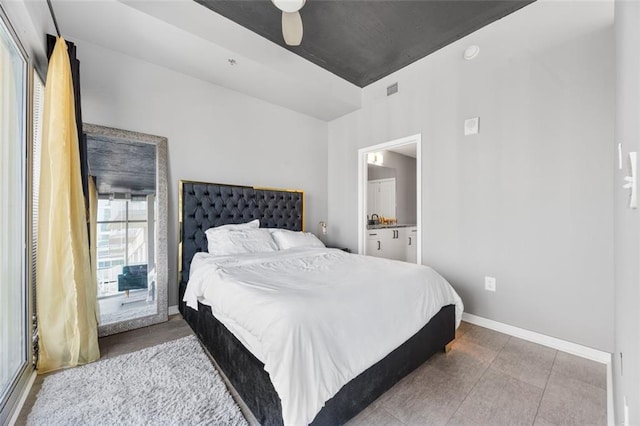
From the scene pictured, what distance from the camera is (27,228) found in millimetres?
1805

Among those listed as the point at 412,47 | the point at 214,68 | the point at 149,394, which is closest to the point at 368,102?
the point at 412,47

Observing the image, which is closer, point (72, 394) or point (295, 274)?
point (72, 394)

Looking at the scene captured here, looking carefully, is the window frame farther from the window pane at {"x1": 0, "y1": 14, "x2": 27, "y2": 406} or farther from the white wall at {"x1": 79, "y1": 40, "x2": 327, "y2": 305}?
the white wall at {"x1": 79, "y1": 40, "x2": 327, "y2": 305}

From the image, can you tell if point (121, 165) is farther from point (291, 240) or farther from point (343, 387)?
point (343, 387)

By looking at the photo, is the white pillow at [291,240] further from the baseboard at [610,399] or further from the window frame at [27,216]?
the baseboard at [610,399]

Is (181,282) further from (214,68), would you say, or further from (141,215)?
(214,68)

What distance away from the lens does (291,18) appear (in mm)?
2023

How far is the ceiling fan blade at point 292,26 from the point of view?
2012 mm

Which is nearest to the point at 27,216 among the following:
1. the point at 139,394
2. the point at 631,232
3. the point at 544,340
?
the point at 139,394

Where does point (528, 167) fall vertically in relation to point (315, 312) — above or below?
above

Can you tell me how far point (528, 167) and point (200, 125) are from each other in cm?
348

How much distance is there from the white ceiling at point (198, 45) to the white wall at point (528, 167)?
1.43m

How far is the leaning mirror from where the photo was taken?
2.47m

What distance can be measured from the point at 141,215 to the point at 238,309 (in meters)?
1.88
